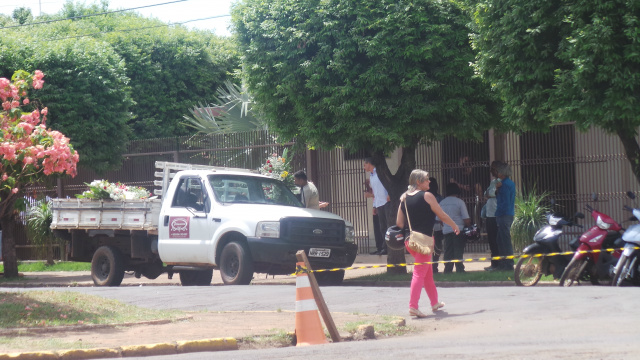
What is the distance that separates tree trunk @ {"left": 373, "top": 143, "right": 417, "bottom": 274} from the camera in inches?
594

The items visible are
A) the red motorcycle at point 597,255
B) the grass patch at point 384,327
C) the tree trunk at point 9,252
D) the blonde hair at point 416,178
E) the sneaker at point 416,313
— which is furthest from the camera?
the tree trunk at point 9,252

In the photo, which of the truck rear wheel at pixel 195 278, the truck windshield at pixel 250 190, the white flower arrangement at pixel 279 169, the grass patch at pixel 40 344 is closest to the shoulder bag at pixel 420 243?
the grass patch at pixel 40 344

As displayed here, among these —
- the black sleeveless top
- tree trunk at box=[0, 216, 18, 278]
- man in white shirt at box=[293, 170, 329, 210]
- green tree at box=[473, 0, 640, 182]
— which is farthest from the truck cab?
tree trunk at box=[0, 216, 18, 278]

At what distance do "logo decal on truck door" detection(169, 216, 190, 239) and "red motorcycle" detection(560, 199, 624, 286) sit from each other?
615cm

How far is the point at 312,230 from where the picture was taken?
13641 mm

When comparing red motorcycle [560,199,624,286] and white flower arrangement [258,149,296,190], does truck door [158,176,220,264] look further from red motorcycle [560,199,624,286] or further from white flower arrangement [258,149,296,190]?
red motorcycle [560,199,624,286]

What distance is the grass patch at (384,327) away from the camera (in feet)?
27.5

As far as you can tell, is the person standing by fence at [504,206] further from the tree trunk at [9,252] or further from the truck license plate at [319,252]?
the tree trunk at [9,252]

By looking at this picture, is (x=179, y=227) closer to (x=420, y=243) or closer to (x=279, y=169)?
(x=279, y=169)

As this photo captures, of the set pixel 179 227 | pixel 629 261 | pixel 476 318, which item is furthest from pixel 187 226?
pixel 629 261

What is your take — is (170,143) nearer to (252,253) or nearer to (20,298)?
(252,253)

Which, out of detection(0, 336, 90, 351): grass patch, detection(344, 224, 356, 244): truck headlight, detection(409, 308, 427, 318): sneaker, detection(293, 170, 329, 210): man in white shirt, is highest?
detection(293, 170, 329, 210): man in white shirt

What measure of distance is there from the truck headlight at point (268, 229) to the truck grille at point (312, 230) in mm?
68

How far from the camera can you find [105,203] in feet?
51.8
